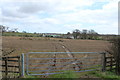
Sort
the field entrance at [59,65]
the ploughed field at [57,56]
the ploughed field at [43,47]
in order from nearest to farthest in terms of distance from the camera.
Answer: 1. the field entrance at [59,65]
2. the ploughed field at [57,56]
3. the ploughed field at [43,47]

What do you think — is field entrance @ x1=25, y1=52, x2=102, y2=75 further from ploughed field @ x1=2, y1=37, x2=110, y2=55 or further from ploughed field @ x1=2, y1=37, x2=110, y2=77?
ploughed field @ x1=2, y1=37, x2=110, y2=55

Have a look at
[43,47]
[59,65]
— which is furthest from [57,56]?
[43,47]

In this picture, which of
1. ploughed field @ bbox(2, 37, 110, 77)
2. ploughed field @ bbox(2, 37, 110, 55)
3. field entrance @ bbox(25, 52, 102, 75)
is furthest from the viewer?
ploughed field @ bbox(2, 37, 110, 55)

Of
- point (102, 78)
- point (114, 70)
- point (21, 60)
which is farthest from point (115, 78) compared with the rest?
point (21, 60)


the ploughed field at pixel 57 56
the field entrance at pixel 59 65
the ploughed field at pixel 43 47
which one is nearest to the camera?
the field entrance at pixel 59 65

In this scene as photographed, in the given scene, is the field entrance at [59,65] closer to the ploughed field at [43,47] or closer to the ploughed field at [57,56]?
the ploughed field at [57,56]

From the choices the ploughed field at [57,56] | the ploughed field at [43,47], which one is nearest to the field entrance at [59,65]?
the ploughed field at [57,56]

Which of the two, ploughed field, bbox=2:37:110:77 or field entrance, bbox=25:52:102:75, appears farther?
ploughed field, bbox=2:37:110:77

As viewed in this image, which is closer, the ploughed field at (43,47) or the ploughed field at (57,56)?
the ploughed field at (57,56)

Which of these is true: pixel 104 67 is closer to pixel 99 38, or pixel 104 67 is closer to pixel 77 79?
pixel 77 79

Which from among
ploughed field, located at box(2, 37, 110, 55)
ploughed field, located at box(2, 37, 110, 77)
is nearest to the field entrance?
ploughed field, located at box(2, 37, 110, 77)

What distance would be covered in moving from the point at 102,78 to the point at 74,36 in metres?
83.6

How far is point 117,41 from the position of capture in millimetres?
6578

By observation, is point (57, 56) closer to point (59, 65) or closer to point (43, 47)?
point (59, 65)
